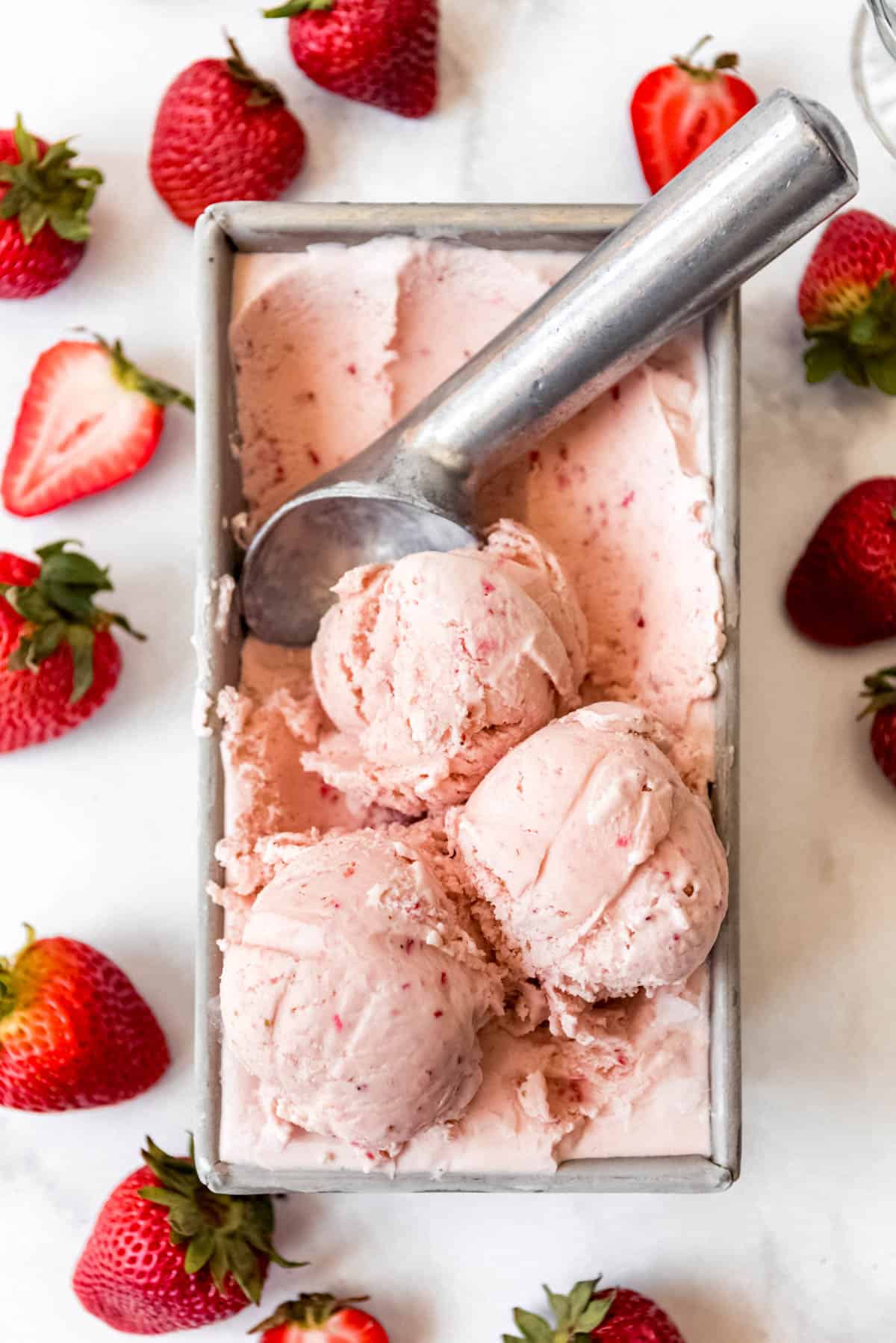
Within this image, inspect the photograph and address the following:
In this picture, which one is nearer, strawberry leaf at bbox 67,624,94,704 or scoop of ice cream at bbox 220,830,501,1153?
scoop of ice cream at bbox 220,830,501,1153

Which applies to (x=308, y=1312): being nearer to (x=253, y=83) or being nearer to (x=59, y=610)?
(x=59, y=610)

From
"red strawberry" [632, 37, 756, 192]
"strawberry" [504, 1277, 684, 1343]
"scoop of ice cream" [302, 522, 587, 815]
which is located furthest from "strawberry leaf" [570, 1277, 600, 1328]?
"red strawberry" [632, 37, 756, 192]

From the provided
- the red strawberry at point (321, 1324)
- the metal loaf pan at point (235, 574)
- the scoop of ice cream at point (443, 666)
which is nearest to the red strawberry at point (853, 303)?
the metal loaf pan at point (235, 574)

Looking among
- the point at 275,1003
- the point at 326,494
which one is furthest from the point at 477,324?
the point at 275,1003

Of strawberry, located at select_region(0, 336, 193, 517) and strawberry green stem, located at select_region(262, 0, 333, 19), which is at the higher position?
strawberry green stem, located at select_region(262, 0, 333, 19)

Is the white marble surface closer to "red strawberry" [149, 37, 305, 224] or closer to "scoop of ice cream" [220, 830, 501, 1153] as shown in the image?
"red strawberry" [149, 37, 305, 224]

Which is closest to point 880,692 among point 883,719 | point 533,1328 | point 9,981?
point 883,719

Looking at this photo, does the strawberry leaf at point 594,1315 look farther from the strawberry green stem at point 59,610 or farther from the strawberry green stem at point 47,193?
the strawberry green stem at point 47,193
